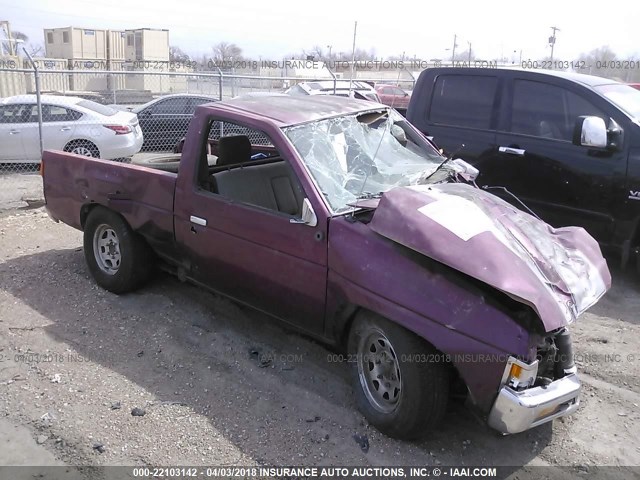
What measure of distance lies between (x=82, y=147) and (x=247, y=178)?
7.69 m

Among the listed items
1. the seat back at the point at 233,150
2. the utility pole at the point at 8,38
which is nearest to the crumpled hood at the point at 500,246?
the seat back at the point at 233,150

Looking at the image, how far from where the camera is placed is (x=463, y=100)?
6.50 meters

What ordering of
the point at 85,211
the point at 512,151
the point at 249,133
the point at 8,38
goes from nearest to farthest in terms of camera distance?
the point at 85,211
the point at 249,133
the point at 512,151
the point at 8,38

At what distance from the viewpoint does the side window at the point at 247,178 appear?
13.9 feet

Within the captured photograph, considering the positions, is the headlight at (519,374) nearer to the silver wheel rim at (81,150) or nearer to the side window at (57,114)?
the silver wheel rim at (81,150)

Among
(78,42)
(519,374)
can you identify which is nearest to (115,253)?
(519,374)

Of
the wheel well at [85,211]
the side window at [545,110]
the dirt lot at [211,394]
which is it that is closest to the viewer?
the dirt lot at [211,394]

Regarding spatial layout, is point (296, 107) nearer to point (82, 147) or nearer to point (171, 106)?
point (82, 147)

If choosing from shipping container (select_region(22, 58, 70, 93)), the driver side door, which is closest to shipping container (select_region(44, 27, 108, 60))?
shipping container (select_region(22, 58, 70, 93))

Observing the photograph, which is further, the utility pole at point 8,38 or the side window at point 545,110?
the utility pole at point 8,38

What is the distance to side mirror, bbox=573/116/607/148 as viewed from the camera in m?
5.23

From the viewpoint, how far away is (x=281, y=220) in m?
3.71

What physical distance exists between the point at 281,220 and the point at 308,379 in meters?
1.11

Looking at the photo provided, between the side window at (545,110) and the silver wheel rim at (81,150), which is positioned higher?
the side window at (545,110)
